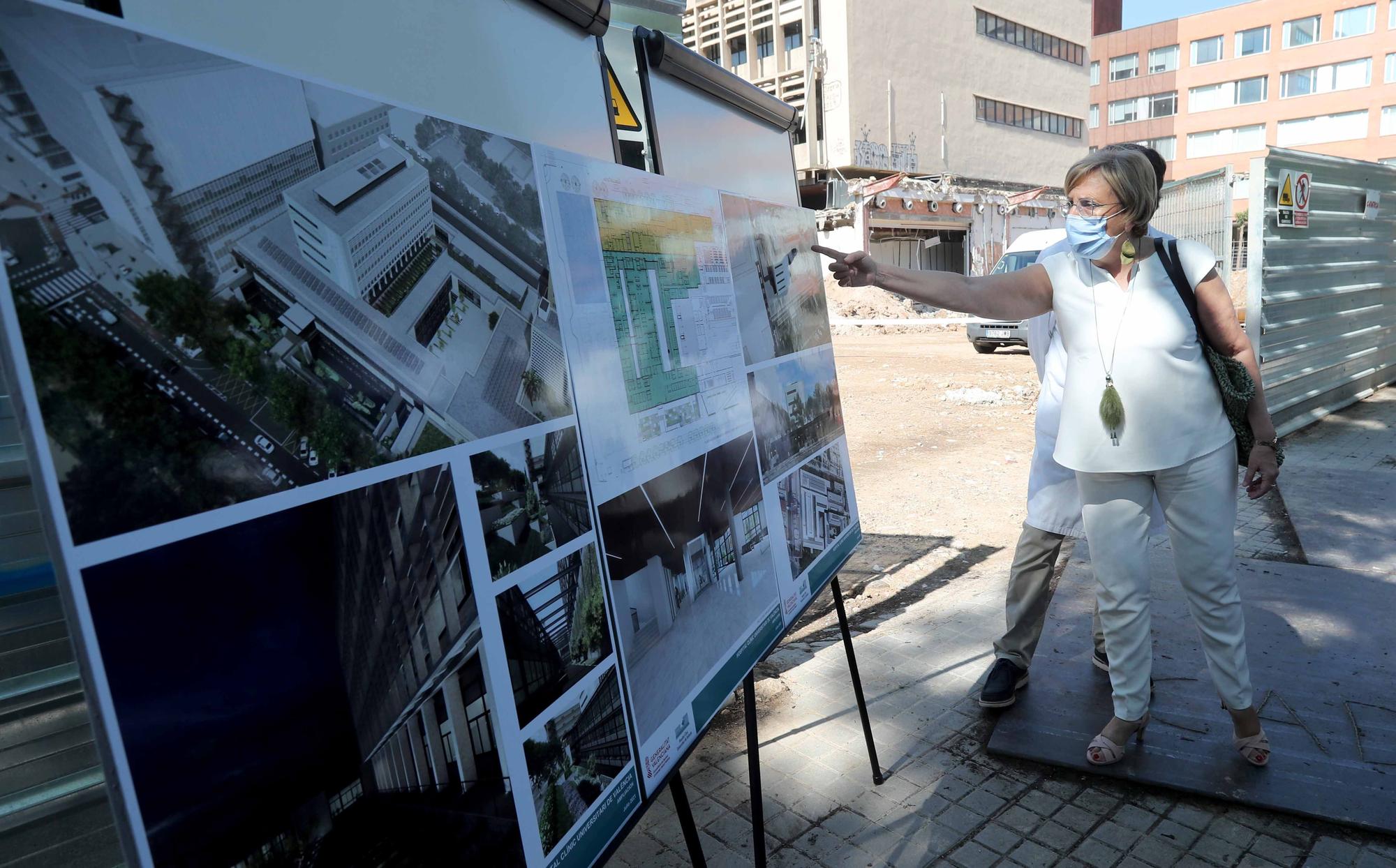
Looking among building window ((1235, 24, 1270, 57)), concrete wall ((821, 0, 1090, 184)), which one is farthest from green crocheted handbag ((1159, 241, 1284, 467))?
building window ((1235, 24, 1270, 57))

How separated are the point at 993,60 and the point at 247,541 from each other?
160 feet

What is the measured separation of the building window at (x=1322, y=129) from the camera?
159 feet

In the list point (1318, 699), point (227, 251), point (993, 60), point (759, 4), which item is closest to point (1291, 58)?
point (993, 60)

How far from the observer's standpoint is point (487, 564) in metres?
1.30

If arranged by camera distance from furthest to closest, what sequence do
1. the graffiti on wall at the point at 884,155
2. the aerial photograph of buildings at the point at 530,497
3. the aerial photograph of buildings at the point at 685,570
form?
the graffiti on wall at the point at 884,155 < the aerial photograph of buildings at the point at 685,570 < the aerial photograph of buildings at the point at 530,497

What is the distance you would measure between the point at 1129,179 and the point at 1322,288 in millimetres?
7872

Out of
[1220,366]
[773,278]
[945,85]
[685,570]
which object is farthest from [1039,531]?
[945,85]

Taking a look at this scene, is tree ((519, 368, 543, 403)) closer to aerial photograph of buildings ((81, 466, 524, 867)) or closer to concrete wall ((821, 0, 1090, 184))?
aerial photograph of buildings ((81, 466, 524, 867))

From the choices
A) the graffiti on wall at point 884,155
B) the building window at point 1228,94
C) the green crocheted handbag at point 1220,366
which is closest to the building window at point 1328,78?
the building window at point 1228,94

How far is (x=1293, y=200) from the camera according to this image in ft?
26.7

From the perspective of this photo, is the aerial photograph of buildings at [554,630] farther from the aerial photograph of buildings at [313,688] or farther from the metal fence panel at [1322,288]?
the metal fence panel at [1322,288]

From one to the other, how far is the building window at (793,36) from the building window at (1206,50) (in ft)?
101

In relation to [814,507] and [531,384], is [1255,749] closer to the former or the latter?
[814,507]

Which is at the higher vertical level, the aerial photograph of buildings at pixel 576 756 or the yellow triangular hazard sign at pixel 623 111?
the yellow triangular hazard sign at pixel 623 111
